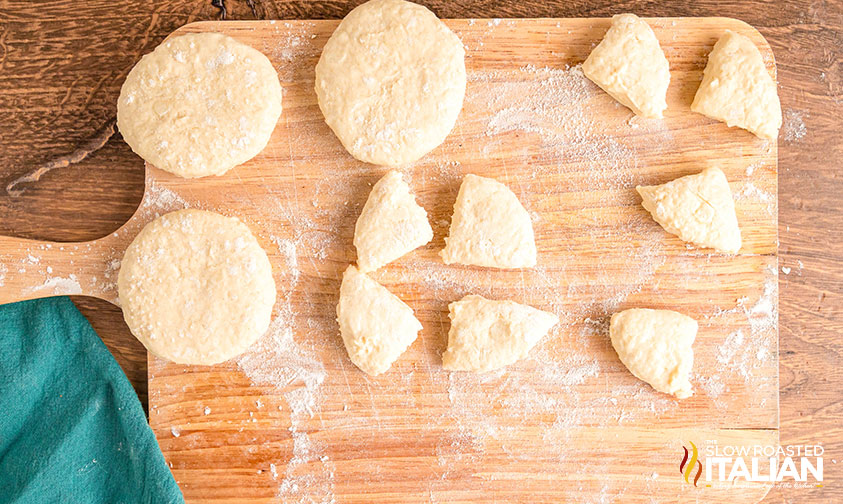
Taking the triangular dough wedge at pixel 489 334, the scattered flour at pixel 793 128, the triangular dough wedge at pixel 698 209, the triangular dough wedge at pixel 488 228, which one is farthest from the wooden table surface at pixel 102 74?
the triangular dough wedge at pixel 489 334

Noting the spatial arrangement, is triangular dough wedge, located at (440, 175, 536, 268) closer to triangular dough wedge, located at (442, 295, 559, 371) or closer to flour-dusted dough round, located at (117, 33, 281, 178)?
triangular dough wedge, located at (442, 295, 559, 371)

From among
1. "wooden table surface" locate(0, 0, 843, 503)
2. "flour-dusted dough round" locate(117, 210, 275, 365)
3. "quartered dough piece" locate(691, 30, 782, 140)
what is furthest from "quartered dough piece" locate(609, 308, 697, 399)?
"flour-dusted dough round" locate(117, 210, 275, 365)

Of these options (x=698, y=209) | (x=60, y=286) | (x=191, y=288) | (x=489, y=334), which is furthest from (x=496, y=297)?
(x=60, y=286)

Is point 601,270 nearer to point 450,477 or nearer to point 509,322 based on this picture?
point 509,322

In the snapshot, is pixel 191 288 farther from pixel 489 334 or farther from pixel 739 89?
pixel 739 89

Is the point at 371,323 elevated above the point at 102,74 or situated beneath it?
situated beneath

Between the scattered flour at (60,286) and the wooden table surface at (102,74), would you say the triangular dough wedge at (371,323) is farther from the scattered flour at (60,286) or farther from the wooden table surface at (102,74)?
the scattered flour at (60,286)
